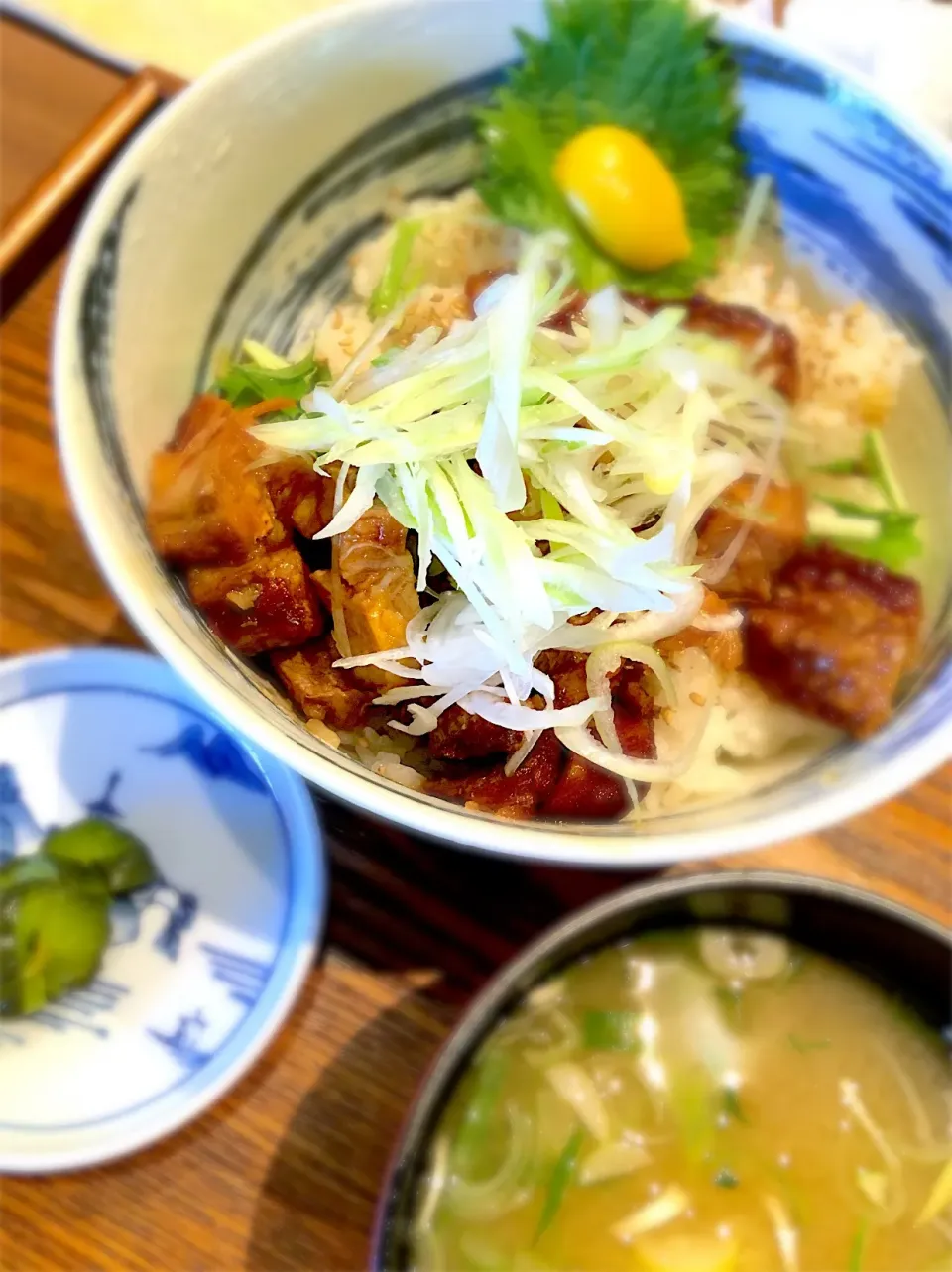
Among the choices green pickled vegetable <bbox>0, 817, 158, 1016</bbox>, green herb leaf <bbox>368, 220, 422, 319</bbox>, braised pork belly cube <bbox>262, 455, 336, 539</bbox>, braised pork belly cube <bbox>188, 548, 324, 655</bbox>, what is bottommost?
green pickled vegetable <bbox>0, 817, 158, 1016</bbox>

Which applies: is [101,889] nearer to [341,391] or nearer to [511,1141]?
[511,1141]

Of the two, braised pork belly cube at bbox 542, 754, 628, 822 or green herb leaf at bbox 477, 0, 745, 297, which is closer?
braised pork belly cube at bbox 542, 754, 628, 822

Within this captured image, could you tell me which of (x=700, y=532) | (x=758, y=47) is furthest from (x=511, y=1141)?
(x=758, y=47)

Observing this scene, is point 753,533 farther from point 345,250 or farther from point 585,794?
point 345,250

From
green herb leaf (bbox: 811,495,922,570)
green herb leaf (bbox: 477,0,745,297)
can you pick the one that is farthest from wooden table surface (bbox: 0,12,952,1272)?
green herb leaf (bbox: 477,0,745,297)

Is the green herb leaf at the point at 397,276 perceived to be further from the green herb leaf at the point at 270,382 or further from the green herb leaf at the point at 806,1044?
the green herb leaf at the point at 806,1044

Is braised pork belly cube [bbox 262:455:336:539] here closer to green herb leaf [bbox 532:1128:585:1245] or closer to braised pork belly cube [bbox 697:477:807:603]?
braised pork belly cube [bbox 697:477:807:603]
